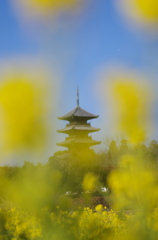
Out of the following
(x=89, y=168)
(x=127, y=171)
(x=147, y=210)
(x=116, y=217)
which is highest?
(x=127, y=171)

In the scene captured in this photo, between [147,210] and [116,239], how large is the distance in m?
0.17

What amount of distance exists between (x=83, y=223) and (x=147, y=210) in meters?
0.37

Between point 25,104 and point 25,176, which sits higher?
point 25,104

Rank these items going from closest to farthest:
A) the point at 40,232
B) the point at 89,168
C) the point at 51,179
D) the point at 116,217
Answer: the point at 51,179
the point at 40,232
the point at 116,217
the point at 89,168

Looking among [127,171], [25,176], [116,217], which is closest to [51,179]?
[25,176]

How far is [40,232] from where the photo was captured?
0.95 meters

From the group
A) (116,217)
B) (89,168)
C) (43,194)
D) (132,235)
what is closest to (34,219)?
(43,194)

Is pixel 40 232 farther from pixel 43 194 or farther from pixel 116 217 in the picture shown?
pixel 116 217

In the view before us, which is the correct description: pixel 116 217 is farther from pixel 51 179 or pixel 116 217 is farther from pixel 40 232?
pixel 51 179

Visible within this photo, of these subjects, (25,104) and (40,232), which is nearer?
(25,104)

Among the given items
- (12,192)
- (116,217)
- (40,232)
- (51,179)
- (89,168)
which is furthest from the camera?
(89,168)

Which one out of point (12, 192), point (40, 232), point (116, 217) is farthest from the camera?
point (116, 217)

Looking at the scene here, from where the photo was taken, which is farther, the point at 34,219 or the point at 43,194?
the point at 34,219

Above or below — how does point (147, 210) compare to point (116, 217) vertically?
above
